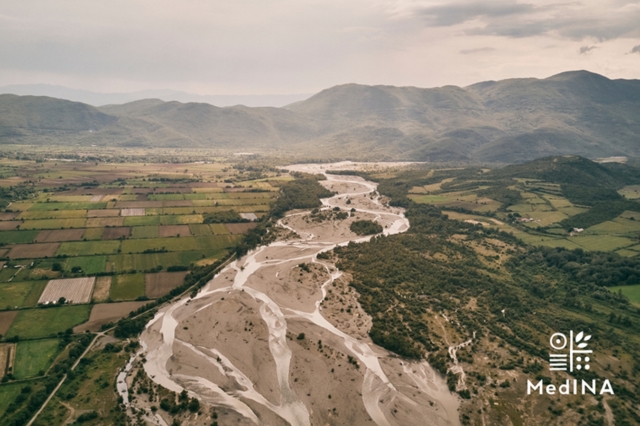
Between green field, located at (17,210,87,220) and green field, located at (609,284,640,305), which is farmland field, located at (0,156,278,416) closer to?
green field, located at (17,210,87,220)

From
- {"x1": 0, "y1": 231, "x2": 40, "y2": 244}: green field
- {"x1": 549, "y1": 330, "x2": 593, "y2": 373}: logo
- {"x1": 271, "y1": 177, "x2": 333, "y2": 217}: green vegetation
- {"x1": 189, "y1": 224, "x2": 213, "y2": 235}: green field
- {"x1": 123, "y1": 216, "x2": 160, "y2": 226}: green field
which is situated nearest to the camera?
{"x1": 549, "y1": 330, "x2": 593, "y2": 373}: logo

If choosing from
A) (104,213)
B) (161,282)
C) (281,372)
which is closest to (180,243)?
(161,282)

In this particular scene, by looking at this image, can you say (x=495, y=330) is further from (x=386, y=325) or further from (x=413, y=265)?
(x=413, y=265)

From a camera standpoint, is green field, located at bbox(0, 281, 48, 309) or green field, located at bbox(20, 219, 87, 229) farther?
green field, located at bbox(20, 219, 87, 229)

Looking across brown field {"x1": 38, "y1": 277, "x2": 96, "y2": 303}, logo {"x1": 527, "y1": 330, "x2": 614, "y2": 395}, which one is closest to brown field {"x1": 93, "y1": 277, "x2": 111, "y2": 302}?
brown field {"x1": 38, "y1": 277, "x2": 96, "y2": 303}

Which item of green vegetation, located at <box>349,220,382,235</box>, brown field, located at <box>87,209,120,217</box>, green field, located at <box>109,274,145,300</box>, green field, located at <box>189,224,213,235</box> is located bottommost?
green vegetation, located at <box>349,220,382,235</box>

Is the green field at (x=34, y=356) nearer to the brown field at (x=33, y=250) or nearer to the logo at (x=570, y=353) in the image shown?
the brown field at (x=33, y=250)

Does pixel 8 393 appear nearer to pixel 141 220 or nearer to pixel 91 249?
pixel 91 249

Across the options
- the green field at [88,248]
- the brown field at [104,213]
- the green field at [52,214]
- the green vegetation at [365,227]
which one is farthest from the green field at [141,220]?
the green vegetation at [365,227]
